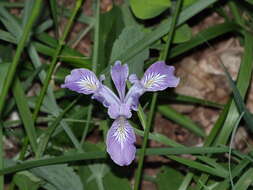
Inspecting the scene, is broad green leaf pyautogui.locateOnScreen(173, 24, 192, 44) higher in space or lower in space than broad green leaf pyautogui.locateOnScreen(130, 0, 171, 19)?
lower

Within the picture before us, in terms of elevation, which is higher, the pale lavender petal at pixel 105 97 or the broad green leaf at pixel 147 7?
the broad green leaf at pixel 147 7

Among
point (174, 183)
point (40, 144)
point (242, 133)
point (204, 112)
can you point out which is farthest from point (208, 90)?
point (40, 144)

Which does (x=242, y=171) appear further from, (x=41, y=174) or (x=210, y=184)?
(x=41, y=174)

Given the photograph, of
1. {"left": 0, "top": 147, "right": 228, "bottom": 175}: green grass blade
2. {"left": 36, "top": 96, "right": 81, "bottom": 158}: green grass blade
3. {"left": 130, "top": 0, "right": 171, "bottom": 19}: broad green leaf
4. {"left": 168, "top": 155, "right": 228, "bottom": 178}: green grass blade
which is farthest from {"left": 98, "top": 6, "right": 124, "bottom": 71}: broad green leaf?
{"left": 168, "top": 155, "right": 228, "bottom": 178}: green grass blade

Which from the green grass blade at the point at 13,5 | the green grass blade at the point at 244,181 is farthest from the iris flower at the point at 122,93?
the green grass blade at the point at 13,5

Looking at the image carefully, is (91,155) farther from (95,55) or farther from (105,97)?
(95,55)

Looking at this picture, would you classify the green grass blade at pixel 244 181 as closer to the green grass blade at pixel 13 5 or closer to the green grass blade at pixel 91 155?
the green grass blade at pixel 91 155

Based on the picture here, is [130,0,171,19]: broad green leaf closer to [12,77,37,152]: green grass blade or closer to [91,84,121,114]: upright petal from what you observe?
[91,84,121,114]: upright petal
